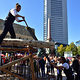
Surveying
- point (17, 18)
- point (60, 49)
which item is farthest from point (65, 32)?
point (17, 18)

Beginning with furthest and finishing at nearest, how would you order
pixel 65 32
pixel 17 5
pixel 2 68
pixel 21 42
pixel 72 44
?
pixel 65 32 < pixel 72 44 < pixel 17 5 < pixel 21 42 < pixel 2 68

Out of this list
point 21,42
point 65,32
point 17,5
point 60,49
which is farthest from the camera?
point 65,32

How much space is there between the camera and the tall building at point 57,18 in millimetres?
108562

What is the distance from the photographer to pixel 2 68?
305 centimetres

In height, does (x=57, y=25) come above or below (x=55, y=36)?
above

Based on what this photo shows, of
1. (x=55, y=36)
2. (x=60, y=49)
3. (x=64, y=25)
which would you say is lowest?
(x=60, y=49)

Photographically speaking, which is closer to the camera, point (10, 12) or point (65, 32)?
point (10, 12)

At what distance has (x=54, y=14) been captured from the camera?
112 m

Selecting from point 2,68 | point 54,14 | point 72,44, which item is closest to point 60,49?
point 72,44

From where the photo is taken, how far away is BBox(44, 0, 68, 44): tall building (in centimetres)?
10856

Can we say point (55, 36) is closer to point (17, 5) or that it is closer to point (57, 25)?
point (57, 25)

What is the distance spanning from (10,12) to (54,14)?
363ft

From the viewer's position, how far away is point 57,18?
365 ft

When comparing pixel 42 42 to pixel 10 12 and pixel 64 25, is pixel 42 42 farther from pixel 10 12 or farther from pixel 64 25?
pixel 64 25
